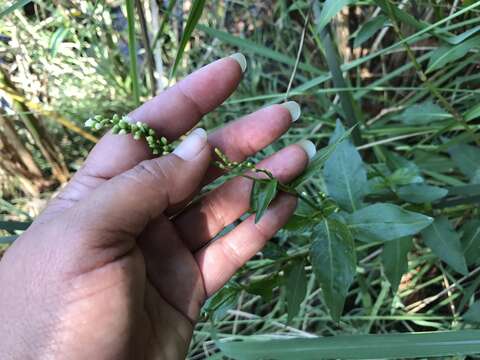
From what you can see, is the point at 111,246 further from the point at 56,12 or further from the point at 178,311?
the point at 56,12

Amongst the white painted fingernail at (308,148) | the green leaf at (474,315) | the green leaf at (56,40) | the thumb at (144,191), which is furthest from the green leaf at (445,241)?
the green leaf at (56,40)

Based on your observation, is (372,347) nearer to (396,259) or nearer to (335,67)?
(396,259)

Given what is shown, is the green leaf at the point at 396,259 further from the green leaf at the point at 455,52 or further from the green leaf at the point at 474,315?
the green leaf at the point at 455,52

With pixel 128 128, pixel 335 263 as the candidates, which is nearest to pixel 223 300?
pixel 335 263

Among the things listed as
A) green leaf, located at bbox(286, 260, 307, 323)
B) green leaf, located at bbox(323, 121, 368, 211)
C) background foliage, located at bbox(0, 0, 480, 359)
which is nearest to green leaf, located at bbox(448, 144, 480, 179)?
background foliage, located at bbox(0, 0, 480, 359)

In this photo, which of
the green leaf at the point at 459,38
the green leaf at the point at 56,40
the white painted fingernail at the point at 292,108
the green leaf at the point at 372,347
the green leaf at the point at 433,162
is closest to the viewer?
the green leaf at the point at 372,347

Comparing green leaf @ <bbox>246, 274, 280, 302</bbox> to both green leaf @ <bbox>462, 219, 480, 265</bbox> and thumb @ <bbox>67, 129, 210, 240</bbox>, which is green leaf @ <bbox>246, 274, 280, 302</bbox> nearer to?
thumb @ <bbox>67, 129, 210, 240</bbox>
